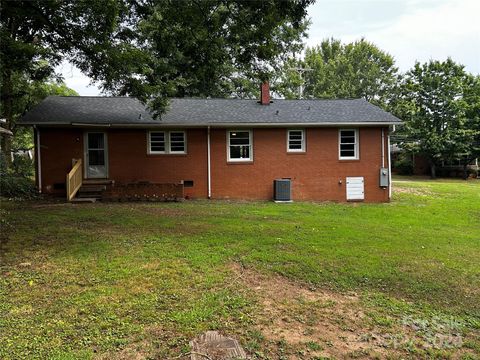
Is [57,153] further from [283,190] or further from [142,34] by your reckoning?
[283,190]

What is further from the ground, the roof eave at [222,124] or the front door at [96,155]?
the roof eave at [222,124]

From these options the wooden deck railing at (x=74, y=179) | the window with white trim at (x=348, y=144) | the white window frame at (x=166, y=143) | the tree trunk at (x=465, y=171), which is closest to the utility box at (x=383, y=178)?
the window with white trim at (x=348, y=144)

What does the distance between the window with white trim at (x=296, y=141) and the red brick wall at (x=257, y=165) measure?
0.21 m

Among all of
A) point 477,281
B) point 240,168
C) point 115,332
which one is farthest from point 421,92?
point 115,332

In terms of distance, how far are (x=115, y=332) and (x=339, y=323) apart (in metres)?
2.45

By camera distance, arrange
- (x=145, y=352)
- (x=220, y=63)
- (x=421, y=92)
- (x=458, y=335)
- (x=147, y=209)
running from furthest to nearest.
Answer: (x=421, y=92) → (x=147, y=209) → (x=220, y=63) → (x=458, y=335) → (x=145, y=352)

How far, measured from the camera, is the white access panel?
16.1 meters

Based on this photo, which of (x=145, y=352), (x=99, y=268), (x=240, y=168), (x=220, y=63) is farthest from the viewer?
(x=240, y=168)

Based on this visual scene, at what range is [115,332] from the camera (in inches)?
152

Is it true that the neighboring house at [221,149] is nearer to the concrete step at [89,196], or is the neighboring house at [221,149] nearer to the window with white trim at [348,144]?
the window with white trim at [348,144]

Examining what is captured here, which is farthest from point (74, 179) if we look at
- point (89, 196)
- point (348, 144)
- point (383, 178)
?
point (383, 178)

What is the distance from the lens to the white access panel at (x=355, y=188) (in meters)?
16.1

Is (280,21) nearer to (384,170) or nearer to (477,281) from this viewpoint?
(477,281)

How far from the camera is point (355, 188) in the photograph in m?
16.1
